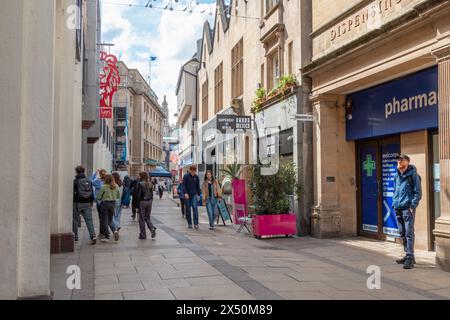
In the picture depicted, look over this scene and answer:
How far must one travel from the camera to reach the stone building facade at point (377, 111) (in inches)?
314

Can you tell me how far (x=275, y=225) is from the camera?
11.8m

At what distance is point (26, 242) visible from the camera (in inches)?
206

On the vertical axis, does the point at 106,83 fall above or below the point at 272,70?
above

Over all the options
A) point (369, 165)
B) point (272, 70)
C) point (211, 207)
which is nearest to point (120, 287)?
point (369, 165)

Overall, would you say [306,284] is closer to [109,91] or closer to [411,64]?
[411,64]

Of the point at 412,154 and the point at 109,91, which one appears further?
the point at 109,91

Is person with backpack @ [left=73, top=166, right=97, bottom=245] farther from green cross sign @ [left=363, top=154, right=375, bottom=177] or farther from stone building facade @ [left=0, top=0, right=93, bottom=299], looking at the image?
green cross sign @ [left=363, top=154, right=375, bottom=177]

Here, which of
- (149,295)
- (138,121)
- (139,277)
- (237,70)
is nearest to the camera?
(149,295)

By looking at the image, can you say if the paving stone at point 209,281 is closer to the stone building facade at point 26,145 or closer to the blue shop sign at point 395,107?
the stone building facade at point 26,145

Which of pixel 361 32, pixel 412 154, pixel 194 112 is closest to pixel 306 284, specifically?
pixel 412 154

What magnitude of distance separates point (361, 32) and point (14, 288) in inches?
337

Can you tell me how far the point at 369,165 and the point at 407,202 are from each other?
12.8 feet

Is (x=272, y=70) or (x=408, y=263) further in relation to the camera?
(x=272, y=70)

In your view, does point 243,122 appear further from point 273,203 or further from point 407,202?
point 407,202
